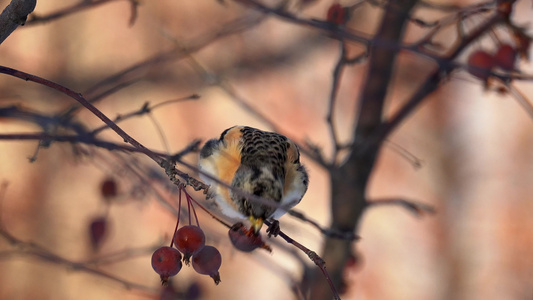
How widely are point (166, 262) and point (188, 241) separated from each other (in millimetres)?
37

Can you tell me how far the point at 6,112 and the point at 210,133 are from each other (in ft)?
5.93

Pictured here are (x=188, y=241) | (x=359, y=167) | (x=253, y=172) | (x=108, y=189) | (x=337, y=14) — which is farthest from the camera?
(x=359, y=167)

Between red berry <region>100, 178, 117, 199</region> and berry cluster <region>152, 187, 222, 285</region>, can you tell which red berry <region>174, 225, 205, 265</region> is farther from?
red berry <region>100, 178, 117, 199</region>

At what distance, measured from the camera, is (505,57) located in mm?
1060

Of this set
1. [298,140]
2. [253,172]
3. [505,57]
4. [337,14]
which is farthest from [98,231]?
[298,140]

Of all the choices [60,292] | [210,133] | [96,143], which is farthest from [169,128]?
[96,143]

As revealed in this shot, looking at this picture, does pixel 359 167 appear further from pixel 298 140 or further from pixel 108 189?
pixel 298 140

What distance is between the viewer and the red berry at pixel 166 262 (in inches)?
27.0

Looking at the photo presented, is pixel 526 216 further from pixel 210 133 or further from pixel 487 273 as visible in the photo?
pixel 210 133

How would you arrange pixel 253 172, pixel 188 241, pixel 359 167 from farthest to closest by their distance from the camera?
pixel 359 167 < pixel 253 172 < pixel 188 241

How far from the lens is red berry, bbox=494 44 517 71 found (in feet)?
A: 3.45

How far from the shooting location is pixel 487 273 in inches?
106

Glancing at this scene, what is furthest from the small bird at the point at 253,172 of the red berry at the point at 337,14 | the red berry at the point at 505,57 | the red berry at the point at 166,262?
the red berry at the point at 505,57

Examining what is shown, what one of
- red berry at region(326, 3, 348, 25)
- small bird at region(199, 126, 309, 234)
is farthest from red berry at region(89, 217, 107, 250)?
red berry at region(326, 3, 348, 25)
